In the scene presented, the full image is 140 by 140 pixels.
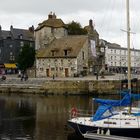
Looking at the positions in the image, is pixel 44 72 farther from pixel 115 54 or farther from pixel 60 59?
pixel 115 54

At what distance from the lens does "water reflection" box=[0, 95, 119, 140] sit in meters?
32.3

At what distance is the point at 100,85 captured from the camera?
234 feet

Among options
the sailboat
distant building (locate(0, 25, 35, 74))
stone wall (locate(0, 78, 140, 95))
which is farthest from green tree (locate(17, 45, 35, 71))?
the sailboat

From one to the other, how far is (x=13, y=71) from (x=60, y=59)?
101 ft

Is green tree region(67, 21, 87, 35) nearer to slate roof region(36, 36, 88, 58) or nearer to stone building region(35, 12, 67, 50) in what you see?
stone building region(35, 12, 67, 50)

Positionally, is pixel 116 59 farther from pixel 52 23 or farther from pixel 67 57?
pixel 67 57

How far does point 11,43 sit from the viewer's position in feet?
377

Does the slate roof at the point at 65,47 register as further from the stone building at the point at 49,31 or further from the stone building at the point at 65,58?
the stone building at the point at 49,31

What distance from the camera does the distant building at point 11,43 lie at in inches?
4503

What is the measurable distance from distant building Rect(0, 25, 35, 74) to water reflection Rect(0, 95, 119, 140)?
196 feet

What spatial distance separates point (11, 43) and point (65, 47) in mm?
32793

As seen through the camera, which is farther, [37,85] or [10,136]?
[37,85]

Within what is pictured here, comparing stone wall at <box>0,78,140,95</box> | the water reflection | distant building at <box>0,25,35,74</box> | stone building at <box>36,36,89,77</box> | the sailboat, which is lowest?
the water reflection

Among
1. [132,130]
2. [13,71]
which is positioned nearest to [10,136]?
[132,130]
